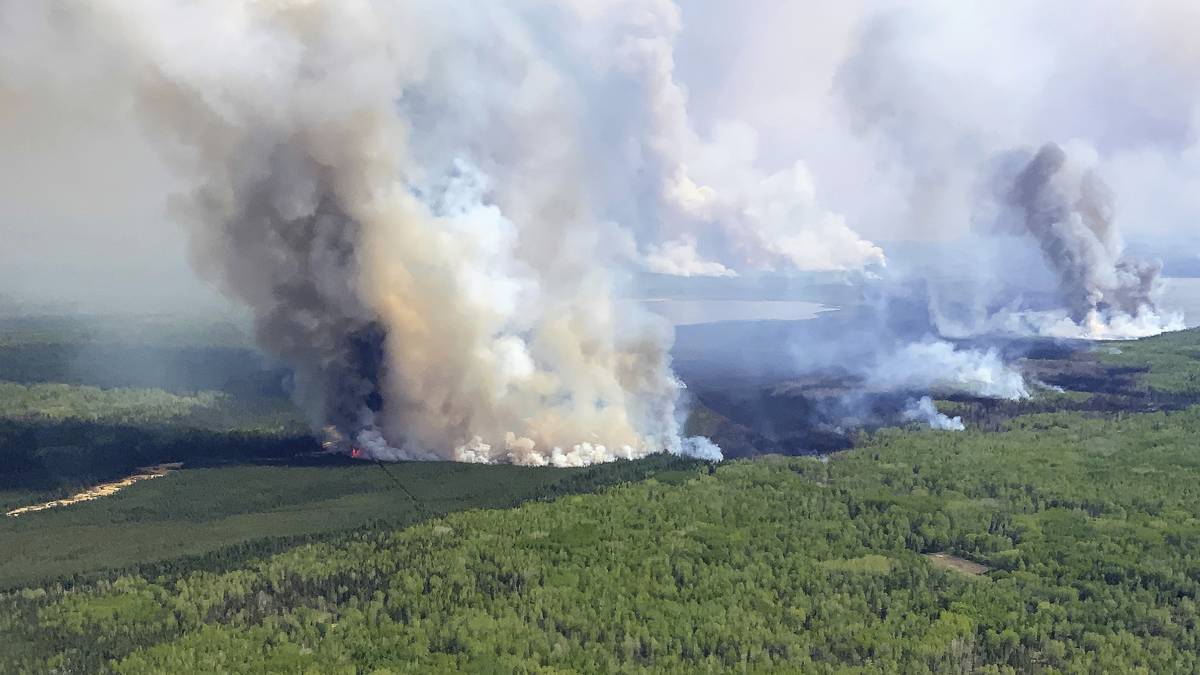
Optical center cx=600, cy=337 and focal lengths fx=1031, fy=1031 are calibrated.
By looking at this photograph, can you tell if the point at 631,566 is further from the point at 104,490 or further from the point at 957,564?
the point at 104,490

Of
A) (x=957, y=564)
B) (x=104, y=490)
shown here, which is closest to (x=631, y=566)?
(x=957, y=564)

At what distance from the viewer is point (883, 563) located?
116562mm

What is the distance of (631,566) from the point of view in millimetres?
116750

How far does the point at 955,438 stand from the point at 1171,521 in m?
57.9

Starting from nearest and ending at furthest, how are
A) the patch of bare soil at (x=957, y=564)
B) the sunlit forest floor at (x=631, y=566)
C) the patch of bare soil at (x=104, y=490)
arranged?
1. the sunlit forest floor at (x=631, y=566)
2. the patch of bare soil at (x=957, y=564)
3. the patch of bare soil at (x=104, y=490)

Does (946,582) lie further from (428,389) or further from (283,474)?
(283,474)

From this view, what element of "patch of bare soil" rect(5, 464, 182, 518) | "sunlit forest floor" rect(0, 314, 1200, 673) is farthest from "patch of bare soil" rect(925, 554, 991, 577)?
"patch of bare soil" rect(5, 464, 182, 518)

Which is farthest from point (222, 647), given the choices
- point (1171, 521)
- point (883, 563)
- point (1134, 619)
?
point (1171, 521)

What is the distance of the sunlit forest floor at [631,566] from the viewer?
9362 centimetres

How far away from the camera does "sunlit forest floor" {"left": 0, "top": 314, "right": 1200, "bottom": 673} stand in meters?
93.6

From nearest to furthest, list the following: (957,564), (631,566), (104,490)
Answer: (631,566) → (957,564) → (104,490)

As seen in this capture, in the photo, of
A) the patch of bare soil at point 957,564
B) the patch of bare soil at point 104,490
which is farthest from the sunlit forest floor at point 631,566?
the patch of bare soil at point 104,490

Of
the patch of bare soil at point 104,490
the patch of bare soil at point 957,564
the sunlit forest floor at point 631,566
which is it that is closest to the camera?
the sunlit forest floor at point 631,566

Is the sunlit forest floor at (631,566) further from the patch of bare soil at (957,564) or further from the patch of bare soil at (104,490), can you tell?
the patch of bare soil at (104,490)
